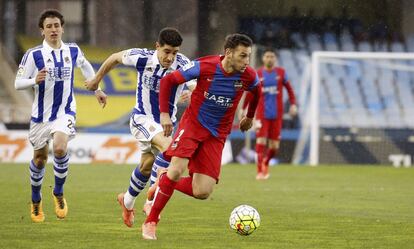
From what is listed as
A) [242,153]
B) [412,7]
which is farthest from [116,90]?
[412,7]

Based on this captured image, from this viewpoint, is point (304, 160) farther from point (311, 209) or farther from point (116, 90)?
point (311, 209)

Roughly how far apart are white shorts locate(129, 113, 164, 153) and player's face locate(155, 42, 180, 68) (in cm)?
68

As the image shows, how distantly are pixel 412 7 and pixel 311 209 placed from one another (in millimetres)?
18446

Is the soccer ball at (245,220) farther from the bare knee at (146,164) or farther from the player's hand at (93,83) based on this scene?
the player's hand at (93,83)

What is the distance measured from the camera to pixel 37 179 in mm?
11188

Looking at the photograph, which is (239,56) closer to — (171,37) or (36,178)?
(171,37)

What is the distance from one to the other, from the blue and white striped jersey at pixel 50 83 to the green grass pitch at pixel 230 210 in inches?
45.9

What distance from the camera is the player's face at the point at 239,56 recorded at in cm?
927

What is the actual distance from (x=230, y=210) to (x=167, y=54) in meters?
2.83

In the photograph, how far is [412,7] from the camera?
30.1 metres

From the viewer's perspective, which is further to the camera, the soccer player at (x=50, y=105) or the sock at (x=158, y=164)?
the sock at (x=158, y=164)

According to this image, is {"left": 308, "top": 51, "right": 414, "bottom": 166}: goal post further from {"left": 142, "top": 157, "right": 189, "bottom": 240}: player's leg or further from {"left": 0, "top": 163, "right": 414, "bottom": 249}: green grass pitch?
{"left": 142, "top": 157, "right": 189, "bottom": 240}: player's leg

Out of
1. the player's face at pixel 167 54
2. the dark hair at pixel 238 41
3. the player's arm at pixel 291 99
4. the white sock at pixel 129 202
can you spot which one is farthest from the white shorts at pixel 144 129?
the player's arm at pixel 291 99

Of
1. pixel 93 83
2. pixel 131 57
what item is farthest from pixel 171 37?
pixel 93 83
